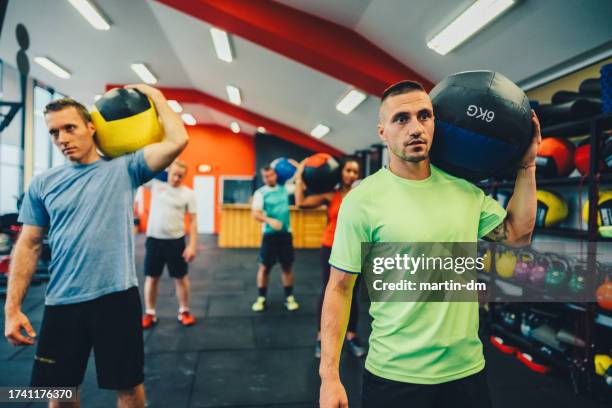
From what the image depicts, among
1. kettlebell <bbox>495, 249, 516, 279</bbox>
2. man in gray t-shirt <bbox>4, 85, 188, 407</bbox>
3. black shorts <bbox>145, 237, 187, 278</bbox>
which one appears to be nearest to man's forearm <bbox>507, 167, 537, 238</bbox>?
man in gray t-shirt <bbox>4, 85, 188, 407</bbox>

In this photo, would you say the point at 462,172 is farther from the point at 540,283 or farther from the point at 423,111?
the point at 540,283

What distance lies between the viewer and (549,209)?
9.36ft

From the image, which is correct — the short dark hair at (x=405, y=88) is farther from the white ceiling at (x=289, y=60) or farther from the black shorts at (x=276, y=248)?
the black shorts at (x=276, y=248)

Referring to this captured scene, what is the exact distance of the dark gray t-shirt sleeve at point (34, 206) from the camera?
154 cm

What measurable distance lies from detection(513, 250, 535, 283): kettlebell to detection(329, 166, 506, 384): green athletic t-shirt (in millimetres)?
2291

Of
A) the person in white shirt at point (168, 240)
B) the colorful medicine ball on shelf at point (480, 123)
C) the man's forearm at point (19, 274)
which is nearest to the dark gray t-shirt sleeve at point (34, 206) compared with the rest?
the man's forearm at point (19, 274)

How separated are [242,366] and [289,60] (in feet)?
14.6

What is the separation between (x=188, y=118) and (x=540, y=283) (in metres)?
11.2

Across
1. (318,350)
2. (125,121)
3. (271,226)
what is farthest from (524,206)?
(271,226)

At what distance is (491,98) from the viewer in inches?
41.5

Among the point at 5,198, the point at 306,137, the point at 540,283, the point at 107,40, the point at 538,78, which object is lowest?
the point at 540,283

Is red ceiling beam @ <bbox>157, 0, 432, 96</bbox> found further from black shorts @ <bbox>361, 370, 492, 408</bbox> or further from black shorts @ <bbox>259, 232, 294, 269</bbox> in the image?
black shorts @ <bbox>361, 370, 492, 408</bbox>

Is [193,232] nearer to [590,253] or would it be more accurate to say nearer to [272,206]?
[272,206]

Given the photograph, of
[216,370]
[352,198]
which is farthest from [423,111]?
[216,370]
